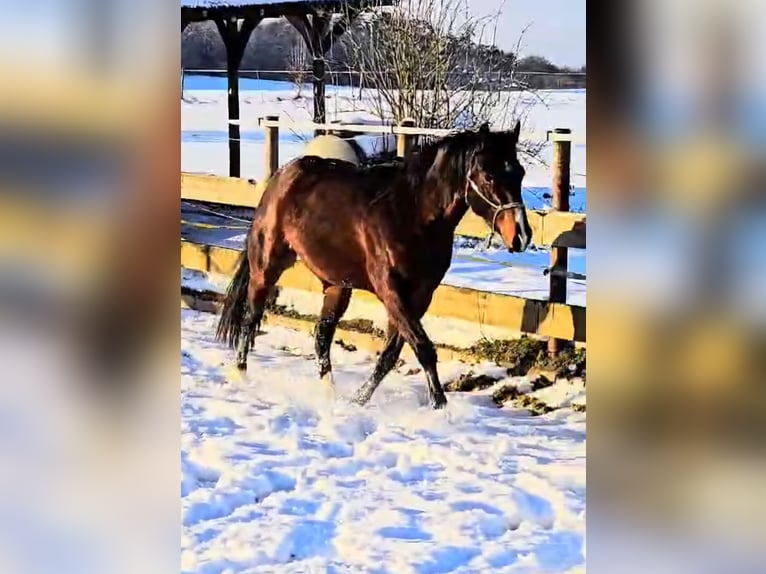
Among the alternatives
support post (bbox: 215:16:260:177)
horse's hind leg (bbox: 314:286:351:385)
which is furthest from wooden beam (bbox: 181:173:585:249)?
horse's hind leg (bbox: 314:286:351:385)

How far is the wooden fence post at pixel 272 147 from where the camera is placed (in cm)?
229

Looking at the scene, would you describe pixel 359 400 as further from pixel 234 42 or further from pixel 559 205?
pixel 234 42

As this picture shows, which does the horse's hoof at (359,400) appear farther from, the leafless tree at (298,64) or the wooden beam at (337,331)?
the leafless tree at (298,64)

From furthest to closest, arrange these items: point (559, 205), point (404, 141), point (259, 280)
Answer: point (259, 280) < point (404, 141) < point (559, 205)

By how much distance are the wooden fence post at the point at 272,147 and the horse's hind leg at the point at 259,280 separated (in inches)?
8.0

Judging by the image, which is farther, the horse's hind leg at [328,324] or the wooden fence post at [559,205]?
the horse's hind leg at [328,324]

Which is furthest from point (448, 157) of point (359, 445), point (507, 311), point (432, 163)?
point (359, 445)

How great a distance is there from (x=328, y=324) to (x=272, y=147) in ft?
1.64

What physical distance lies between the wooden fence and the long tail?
2.0 inches

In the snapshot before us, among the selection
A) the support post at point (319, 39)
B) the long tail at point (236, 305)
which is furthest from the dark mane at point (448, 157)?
the long tail at point (236, 305)

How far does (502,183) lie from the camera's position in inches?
83.7

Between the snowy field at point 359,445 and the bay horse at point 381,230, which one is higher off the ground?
the bay horse at point 381,230
